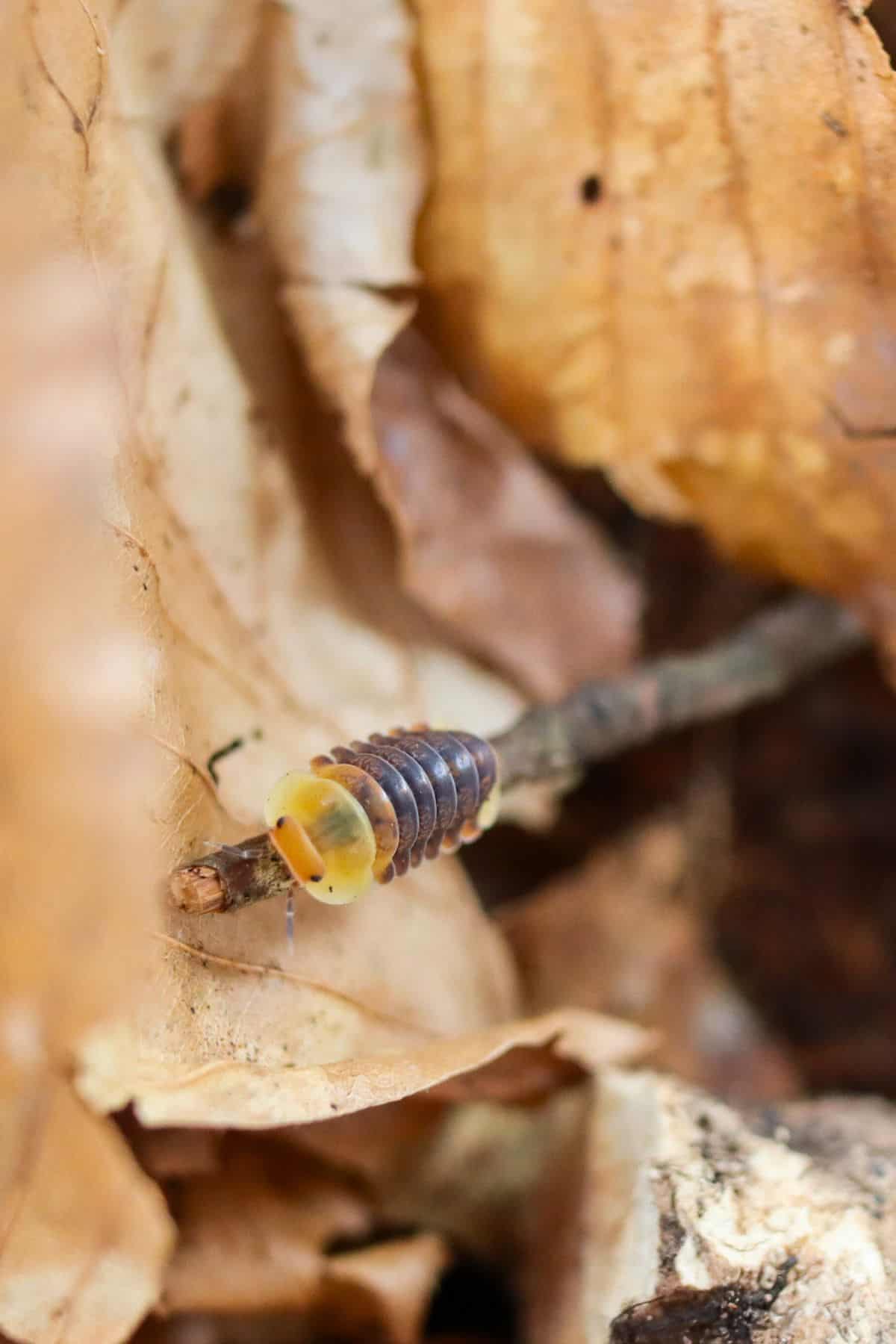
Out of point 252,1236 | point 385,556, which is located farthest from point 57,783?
point 385,556

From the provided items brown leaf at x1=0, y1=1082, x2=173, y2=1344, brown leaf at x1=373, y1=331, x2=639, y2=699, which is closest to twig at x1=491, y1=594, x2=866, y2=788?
brown leaf at x1=373, y1=331, x2=639, y2=699

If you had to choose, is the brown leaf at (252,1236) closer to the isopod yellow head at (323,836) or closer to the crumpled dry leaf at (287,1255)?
the crumpled dry leaf at (287,1255)

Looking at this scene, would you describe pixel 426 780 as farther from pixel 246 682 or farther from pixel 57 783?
pixel 57 783

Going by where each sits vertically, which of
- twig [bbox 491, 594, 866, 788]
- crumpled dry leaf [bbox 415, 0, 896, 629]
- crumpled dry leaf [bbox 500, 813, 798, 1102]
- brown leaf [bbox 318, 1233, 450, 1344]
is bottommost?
crumpled dry leaf [bbox 500, 813, 798, 1102]

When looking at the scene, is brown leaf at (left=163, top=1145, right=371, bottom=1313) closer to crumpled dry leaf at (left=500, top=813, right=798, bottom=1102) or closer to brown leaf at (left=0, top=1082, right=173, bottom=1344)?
brown leaf at (left=0, top=1082, right=173, bottom=1344)

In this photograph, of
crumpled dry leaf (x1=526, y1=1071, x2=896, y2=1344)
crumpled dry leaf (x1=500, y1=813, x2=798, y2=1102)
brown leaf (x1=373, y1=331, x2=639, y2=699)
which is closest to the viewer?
crumpled dry leaf (x1=526, y1=1071, x2=896, y2=1344)

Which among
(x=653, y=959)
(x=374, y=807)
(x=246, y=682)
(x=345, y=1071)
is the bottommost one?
(x=653, y=959)
